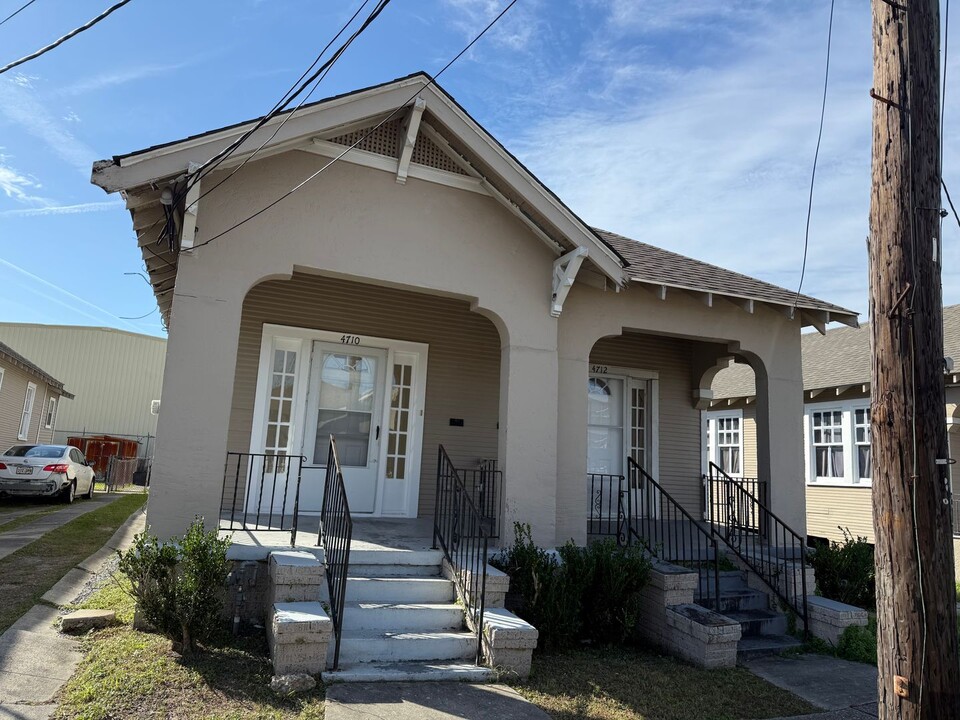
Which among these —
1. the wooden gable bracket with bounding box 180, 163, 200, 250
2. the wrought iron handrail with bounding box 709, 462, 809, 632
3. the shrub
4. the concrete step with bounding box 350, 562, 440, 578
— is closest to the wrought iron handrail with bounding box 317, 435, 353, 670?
the concrete step with bounding box 350, 562, 440, 578

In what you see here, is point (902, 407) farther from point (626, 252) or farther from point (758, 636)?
point (626, 252)

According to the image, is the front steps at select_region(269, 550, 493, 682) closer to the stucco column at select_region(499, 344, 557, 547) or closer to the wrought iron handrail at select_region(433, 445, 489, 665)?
the wrought iron handrail at select_region(433, 445, 489, 665)

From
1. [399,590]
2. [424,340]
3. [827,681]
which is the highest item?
[424,340]

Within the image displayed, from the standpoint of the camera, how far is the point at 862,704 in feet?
17.8

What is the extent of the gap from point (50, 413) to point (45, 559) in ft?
66.6

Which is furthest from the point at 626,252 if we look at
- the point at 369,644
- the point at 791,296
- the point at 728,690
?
the point at 369,644

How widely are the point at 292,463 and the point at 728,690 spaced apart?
17.9 ft

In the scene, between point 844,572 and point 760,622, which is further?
point 844,572

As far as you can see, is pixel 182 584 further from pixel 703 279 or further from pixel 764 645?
pixel 703 279

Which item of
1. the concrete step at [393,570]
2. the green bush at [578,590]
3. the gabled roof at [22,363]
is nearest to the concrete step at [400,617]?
the concrete step at [393,570]

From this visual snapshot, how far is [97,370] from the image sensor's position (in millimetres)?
32906

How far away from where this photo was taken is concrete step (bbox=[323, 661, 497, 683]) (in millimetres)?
4961

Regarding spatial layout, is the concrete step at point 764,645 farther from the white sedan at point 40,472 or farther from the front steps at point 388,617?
the white sedan at point 40,472

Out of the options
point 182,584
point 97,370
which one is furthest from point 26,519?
point 97,370
